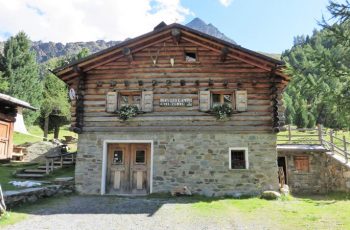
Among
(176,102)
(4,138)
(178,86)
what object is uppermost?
(178,86)

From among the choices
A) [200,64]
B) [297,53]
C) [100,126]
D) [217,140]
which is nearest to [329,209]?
[217,140]

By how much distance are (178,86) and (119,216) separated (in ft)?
21.3

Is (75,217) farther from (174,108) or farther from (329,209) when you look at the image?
(329,209)

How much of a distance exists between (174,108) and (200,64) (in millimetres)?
2199

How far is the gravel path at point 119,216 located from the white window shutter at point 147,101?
3820mm

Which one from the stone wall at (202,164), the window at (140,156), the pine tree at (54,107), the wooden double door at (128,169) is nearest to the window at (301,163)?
the stone wall at (202,164)

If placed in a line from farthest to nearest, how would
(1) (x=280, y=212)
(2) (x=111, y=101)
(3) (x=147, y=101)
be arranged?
1. (2) (x=111, y=101)
2. (3) (x=147, y=101)
3. (1) (x=280, y=212)

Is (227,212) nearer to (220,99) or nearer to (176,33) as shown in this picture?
(220,99)

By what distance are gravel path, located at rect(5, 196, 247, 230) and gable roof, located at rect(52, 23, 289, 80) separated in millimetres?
5588

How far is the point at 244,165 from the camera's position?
15.0 meters

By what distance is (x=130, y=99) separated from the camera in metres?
15.9

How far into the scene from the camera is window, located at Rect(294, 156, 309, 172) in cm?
1886

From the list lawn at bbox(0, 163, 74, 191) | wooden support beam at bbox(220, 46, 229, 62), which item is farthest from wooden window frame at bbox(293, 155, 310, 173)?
lawn at bbox(0, 163, 74, 191)

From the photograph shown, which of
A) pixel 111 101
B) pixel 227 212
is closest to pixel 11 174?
pixel 111 101
